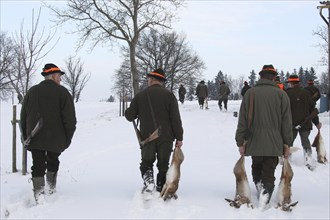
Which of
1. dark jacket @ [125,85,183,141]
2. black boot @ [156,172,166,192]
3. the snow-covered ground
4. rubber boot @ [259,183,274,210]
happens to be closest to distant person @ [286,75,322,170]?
the snow-covered ground

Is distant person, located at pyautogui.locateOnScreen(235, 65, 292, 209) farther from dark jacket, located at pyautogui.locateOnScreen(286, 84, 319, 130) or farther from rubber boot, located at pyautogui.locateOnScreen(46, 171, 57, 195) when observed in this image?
dark jacket, located at pyautogui.locateOnScreen(286, 84, 319, 130)

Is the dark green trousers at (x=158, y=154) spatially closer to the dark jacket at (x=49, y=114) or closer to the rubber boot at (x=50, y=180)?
the dark jacket at (x=49, y=114)

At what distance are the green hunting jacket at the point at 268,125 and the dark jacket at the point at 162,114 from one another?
0.92 metres

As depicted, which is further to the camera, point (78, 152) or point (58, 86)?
point (78, 152)

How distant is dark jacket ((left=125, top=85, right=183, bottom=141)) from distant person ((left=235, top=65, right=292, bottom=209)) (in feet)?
3.01

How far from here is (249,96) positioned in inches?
208

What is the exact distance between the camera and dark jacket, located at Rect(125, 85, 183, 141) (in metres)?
5.49

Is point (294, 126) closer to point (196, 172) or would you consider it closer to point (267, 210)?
point (196, 172)

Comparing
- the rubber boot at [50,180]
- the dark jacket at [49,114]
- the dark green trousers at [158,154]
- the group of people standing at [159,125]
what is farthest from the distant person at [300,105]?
the rubber boot at [50,180]

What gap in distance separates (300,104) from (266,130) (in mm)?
3335

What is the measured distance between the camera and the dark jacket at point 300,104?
26.5 ft

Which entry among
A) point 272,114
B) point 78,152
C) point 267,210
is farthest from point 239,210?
point 78,152

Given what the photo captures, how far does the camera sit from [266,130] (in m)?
5.15

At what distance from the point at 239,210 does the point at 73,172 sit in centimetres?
408
